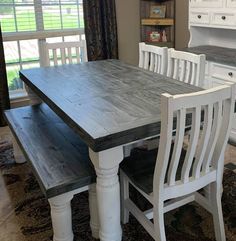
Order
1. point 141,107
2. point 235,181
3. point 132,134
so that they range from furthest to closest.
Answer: point 235,181 < point 141,107 < point 132,134

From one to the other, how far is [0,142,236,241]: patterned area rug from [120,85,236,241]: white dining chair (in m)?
0.16

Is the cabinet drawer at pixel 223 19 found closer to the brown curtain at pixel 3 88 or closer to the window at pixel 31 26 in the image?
the window at pixel 31 26

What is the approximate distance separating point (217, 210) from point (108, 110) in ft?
2.64

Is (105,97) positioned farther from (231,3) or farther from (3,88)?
(3,88)

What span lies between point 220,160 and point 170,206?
0.37 meters

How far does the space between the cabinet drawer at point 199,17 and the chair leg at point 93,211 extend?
6.98ft

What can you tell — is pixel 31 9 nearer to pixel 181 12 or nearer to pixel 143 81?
pixel 181 12

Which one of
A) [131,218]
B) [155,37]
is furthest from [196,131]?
[155,37]

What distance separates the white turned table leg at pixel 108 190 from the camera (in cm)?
148

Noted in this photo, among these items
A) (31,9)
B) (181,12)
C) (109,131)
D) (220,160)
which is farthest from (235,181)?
(31,9)

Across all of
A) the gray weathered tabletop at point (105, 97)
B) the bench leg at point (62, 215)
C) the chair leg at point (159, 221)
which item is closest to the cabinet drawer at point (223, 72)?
the gray weathered tabletop at point (105, 97)

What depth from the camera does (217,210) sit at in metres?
1.76

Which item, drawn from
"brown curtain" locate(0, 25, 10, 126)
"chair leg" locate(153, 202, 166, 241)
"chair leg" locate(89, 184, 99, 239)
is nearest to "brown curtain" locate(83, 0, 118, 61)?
"brown curtain" locate(0, 25, 10, 126)

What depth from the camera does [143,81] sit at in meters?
2.17
